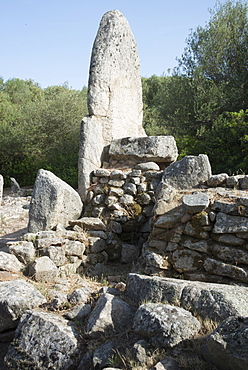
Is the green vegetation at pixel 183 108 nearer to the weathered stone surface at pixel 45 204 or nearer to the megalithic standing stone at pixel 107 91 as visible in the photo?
the megalithic standing stone at pixel 107 91

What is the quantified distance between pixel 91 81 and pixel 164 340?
6.23m

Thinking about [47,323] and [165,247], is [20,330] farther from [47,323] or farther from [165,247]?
[165,247]

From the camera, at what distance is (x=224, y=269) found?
4594 millimetres

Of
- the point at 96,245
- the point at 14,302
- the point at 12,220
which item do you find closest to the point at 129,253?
the point at 96,245

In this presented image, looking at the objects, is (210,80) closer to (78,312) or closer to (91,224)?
(91,224)

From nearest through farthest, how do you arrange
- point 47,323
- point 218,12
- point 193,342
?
point 193,342, point 47,323, point 218,12

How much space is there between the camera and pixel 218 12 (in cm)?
1678

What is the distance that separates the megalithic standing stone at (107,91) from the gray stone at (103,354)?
15.0 feet

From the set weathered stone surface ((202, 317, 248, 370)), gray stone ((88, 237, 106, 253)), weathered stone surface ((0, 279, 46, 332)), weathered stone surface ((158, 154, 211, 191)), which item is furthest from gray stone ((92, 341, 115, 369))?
weathered stone surface ((158, 154, 211, 191))

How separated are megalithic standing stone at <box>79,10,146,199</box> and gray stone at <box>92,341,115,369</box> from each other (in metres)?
4.56

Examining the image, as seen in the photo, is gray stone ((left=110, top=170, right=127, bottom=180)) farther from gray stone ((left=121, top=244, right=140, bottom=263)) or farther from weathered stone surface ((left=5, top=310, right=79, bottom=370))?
weathered stone surface ((left=5, top=310, right=79, bottom=370))

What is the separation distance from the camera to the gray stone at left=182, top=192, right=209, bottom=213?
200 inches

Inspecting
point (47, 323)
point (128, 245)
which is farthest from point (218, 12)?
point (47, 323)

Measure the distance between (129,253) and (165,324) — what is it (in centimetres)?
352
